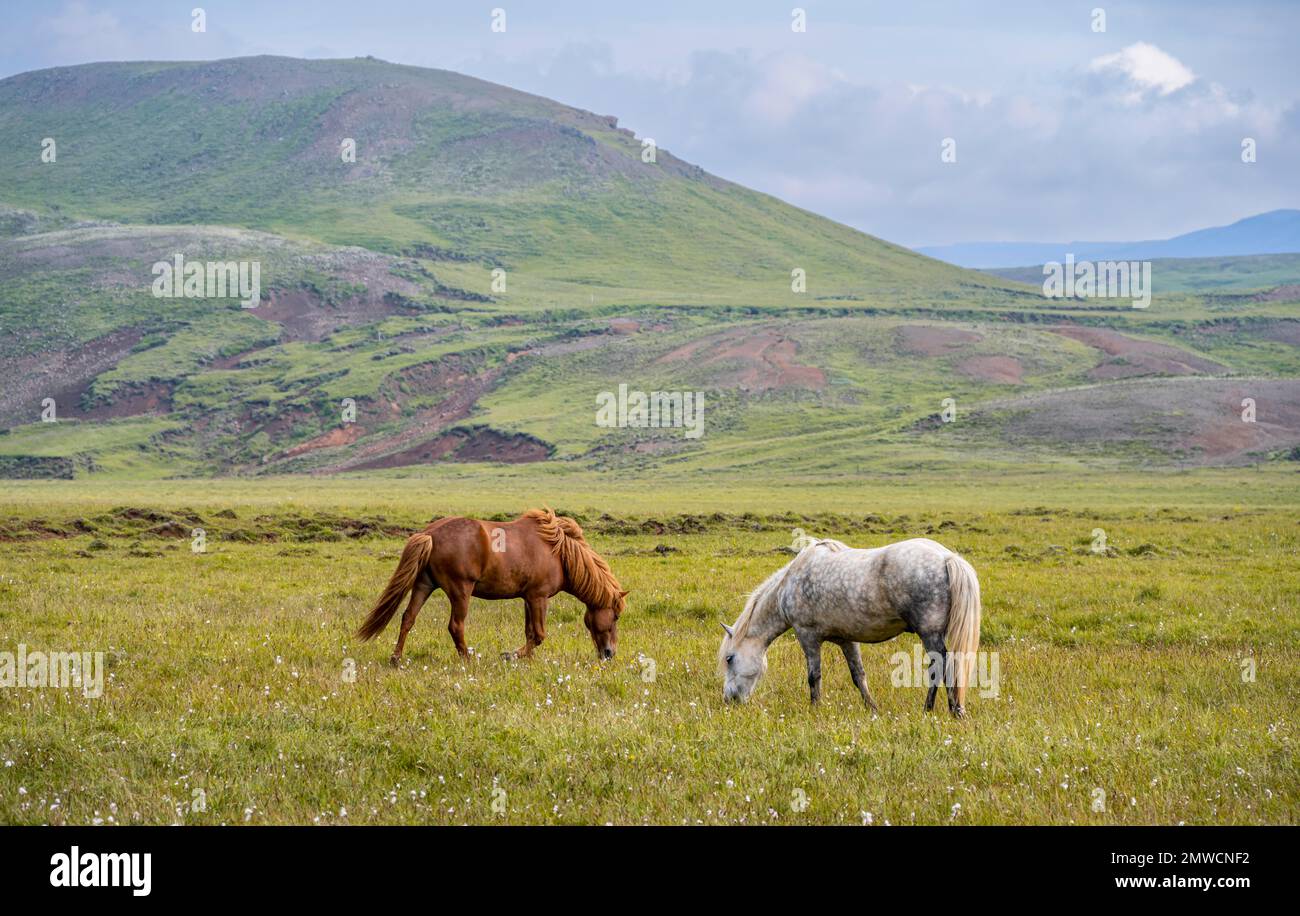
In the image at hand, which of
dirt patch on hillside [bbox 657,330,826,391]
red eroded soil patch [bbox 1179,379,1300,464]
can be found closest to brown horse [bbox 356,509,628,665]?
red eroded soil patch [bbox 1179,379,1300,464]

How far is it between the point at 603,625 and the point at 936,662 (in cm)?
540

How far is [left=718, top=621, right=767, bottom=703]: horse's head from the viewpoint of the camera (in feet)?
40.5

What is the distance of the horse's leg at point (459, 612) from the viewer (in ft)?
47.6

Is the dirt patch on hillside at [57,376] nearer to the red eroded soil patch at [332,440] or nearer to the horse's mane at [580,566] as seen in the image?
the red eroded soil patch at [332,440]

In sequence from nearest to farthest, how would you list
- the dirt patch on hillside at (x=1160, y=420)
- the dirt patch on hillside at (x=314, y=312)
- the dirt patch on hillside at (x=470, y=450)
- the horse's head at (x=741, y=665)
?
1. the horse's head at (x=741, y=665)
2. the dirt patch on hillside at (x=1160, y=420)
3. the dirt patch on hillside at (x=470, y=450)
4. the dirt patch on hillside at (x=314, y=312)

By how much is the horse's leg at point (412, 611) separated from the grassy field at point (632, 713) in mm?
247

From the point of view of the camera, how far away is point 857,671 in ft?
40.5

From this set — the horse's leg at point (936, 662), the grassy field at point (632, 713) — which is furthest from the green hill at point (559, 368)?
the horse's leg at point (936, 662)

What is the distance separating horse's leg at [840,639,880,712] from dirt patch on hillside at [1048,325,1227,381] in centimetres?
11677

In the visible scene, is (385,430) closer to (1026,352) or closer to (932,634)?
(1026,352)
